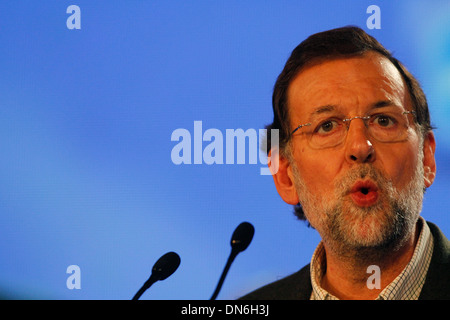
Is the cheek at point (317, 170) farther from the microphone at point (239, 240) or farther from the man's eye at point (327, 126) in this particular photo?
the microphone at point (239, 240)

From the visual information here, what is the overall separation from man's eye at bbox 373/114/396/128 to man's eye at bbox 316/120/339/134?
135 mm

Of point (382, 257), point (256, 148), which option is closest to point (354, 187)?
point (382, 257)

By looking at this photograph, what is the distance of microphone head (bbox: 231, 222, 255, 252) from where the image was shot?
6.37 ft

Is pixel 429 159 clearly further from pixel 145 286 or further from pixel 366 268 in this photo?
pixel 145 286

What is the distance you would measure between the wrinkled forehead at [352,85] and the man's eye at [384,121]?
0.05 metres

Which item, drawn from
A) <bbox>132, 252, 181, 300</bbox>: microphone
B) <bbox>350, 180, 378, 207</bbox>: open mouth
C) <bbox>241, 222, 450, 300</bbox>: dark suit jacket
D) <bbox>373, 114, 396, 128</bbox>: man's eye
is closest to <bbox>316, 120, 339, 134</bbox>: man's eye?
<bbox>373, 114, 396, 128</bbox>: man's eye

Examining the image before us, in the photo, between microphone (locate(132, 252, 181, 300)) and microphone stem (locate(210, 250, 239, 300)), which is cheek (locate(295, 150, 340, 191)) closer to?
microphone stem (locate(210, 250, 239, 300))

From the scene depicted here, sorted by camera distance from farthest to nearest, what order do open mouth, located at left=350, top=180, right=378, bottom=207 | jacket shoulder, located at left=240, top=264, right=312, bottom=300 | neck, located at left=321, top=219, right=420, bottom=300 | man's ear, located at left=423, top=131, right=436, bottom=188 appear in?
jacket shoulder, located at left=240, top=264, right=312, bottom=300 → man's ear, located at left=423, top=131, right=436, bottom=188 → neck, located at left=321, top=219, right=420, bottom=300 → open mouth, located at left=350, top=180, right=378, bottom=207

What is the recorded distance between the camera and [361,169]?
1701 mm

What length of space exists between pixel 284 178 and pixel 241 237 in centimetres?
32

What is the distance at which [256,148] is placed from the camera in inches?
84.4

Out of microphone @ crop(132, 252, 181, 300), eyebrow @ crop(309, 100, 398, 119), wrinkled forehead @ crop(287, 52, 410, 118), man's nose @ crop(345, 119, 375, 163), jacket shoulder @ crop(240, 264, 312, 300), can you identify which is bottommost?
jacket shoulder @ crop(240, 264, 312, 300)

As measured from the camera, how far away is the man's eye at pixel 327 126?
185 centimetres
